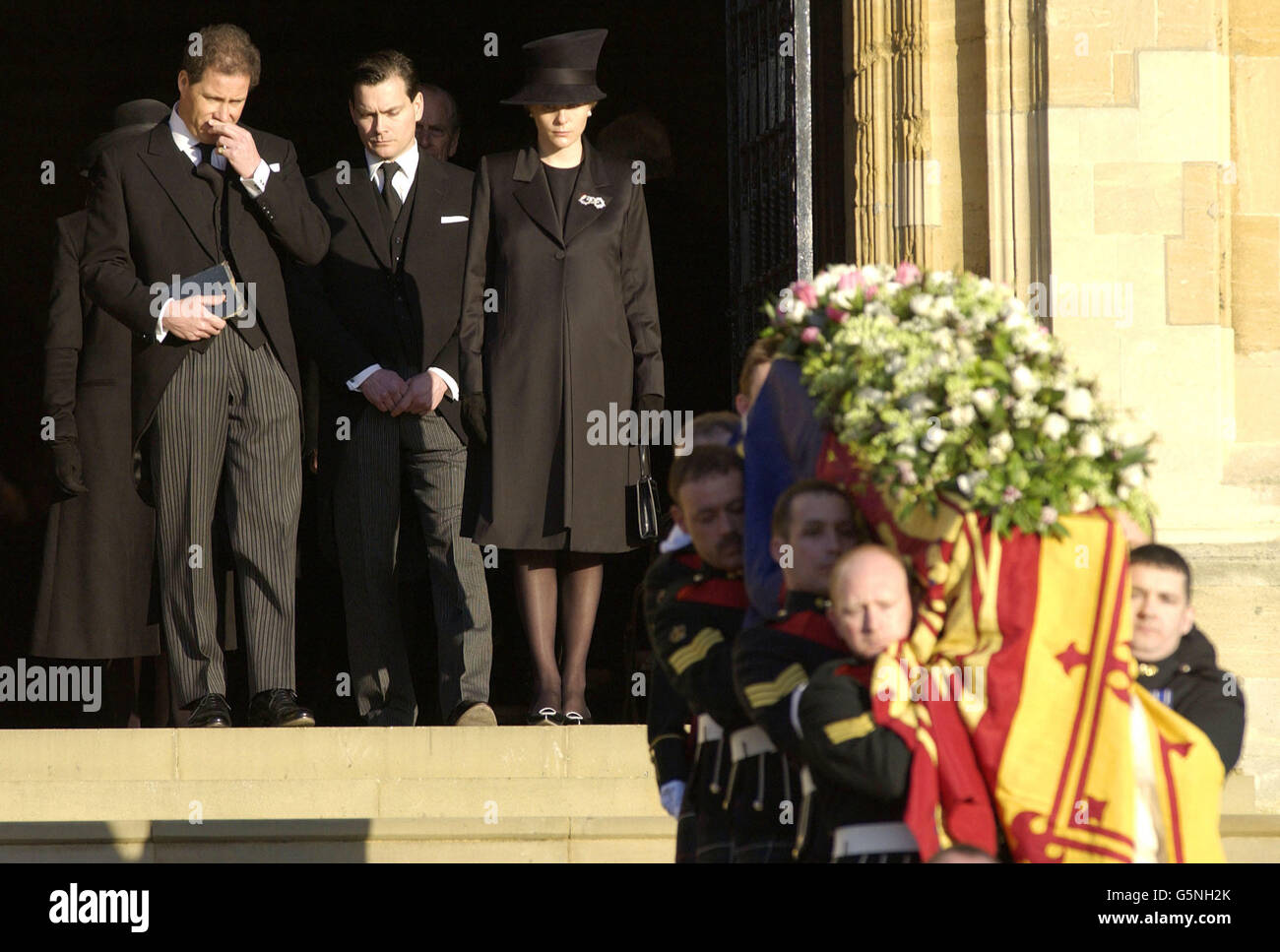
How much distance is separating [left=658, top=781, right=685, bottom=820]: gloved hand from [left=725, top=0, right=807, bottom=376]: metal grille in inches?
177

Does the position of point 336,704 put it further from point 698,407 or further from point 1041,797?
point 1041,797

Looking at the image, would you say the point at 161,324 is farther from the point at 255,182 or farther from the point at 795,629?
the point at 795,629

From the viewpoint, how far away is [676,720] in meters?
5.23

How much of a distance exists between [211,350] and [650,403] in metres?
1.63

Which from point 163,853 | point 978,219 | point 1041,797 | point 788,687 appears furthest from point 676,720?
point 978,219

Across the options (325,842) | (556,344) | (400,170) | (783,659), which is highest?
(400,170)

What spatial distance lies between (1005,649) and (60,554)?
5.08 m

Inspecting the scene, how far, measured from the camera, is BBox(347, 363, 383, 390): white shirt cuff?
7941 mm

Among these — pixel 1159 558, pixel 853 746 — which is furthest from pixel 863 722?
pixel 1159 558

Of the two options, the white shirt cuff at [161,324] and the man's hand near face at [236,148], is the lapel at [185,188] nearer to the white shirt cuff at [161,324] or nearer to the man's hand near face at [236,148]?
the man's hand near face at [236,148]

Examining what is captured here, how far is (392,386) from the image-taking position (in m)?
7.91

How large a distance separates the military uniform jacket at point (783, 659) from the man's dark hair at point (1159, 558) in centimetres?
90

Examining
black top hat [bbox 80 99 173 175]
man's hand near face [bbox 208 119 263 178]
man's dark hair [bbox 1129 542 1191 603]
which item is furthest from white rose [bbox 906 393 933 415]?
black top hat [bbox 80 99 173 175]

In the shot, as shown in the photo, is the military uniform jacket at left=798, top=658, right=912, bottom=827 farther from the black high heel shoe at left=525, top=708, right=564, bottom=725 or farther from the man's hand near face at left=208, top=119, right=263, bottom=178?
the man's hand near face at left=208, top=119, right=263, bottom=178
